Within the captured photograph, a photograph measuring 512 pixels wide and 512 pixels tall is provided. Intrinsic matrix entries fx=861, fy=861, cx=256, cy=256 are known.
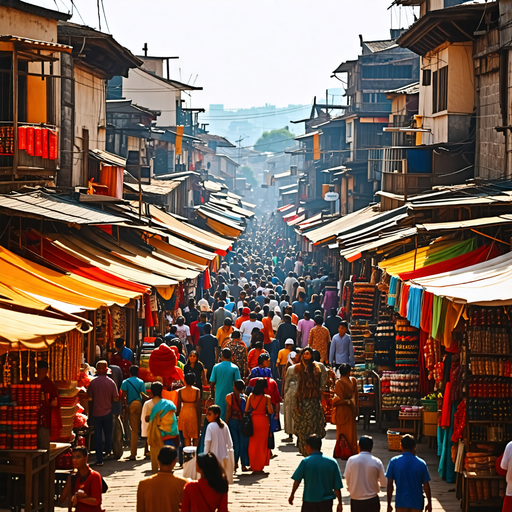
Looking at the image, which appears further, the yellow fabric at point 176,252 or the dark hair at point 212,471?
the yellow fabric at point 176,252

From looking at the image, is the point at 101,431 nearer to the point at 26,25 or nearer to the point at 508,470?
the point at 508,470

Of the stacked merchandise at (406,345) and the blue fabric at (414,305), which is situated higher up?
the blue fabric at (414,305)

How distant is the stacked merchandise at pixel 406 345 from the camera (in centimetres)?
1417

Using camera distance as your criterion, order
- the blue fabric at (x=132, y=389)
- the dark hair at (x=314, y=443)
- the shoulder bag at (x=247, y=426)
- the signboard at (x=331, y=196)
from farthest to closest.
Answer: the signboard at (x=331, y=196)
the blue fabric at (x=132, y=389)
the shoulder bag at (x=247, y=426)
the dark hair at (x=314, y=443)

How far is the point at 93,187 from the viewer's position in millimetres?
19359

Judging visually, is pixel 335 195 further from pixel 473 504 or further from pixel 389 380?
pixel 473 504

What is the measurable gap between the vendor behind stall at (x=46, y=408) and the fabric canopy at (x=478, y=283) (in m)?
4.50

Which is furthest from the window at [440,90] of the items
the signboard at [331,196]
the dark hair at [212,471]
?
the dark hair at [212,471]

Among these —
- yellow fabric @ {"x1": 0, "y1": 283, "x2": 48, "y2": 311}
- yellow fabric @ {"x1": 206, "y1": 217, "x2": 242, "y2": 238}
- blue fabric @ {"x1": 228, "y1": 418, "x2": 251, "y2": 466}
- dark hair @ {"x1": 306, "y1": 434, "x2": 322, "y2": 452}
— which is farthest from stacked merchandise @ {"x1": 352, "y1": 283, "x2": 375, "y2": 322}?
yellow fabric @ {"x1": 206, "y1": 217, "x2": 242, "y2": 238}

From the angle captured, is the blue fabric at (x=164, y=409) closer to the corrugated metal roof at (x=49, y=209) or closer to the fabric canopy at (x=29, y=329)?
the fabric canopy at (x=29, y=329)

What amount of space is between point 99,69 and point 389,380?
12.0 m

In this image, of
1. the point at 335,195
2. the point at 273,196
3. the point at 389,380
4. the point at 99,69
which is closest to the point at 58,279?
the point at 389,380

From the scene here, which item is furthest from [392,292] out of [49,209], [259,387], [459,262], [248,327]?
[49,209]

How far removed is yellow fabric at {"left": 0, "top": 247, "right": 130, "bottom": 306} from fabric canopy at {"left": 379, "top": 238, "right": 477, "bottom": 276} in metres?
4.38
